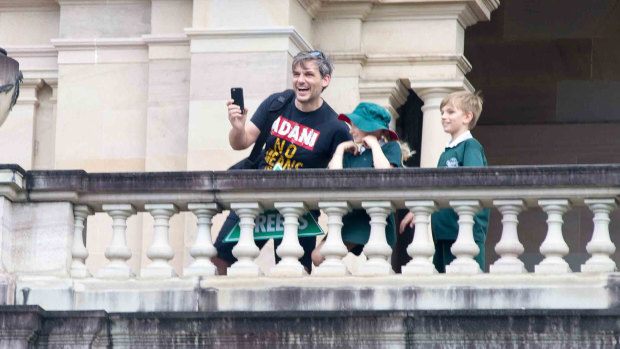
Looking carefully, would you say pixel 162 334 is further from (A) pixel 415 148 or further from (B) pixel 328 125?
(A) pixel 415 148

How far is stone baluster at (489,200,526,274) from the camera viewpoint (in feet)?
61.6

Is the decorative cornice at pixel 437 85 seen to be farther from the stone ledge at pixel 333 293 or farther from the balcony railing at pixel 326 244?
the stone ledge at pixel 333 293

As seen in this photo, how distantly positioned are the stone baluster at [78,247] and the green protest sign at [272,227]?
117 centimetres

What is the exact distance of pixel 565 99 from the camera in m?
30.8

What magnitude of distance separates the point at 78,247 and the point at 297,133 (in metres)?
2.05

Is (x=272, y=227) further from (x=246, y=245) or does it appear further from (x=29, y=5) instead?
(x=29, y=5)

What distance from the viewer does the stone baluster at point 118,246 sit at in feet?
63.5

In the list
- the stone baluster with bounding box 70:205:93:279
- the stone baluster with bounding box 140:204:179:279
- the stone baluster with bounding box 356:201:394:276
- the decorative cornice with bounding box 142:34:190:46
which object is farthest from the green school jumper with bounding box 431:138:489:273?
the decorative cornice with bounding box 142:34:190:46

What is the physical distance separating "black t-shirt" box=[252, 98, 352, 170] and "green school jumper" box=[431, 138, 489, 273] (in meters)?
0.91

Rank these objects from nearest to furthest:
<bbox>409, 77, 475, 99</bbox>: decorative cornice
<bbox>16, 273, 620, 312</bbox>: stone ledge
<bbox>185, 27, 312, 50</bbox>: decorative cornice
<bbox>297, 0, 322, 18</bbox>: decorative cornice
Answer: <bbox>16, 273, 620, 312</bbox>: stone ledge
<bbox>185, 27, 312, 50</bbox>: decorative cornice
<bbox>297, 0, 322, 18</bbox>: decorative cornice
<bbox>409, 77, 475, 99</bbox>: decorative cornice

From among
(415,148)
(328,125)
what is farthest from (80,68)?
(328,125)

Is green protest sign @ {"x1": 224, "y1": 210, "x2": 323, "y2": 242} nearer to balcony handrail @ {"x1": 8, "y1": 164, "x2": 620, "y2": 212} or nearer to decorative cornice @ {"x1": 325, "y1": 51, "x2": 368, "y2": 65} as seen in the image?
balcony handrail @ {"x1": 8, "y1": 164, "x2": 620, "y2": 212}

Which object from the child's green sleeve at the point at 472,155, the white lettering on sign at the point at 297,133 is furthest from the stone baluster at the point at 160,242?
the child's green sleeve at the point at 472,155

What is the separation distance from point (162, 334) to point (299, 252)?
133 centimetres
